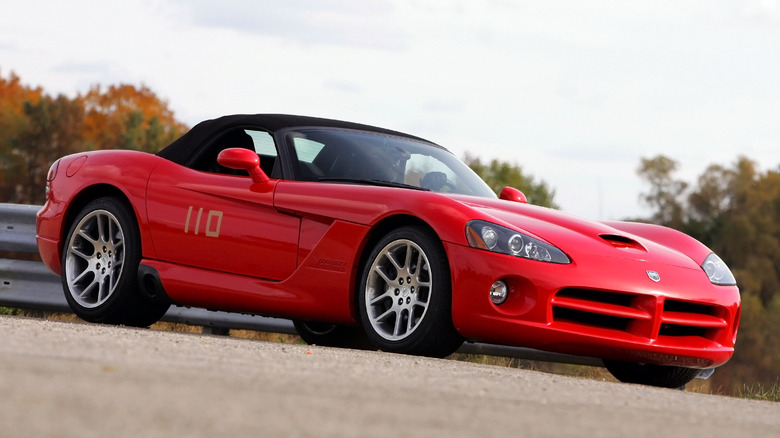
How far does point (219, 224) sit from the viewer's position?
7320mm

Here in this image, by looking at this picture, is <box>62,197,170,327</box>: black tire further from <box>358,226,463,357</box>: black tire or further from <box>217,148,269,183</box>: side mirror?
<box>358,226,463,357</box>: black tire

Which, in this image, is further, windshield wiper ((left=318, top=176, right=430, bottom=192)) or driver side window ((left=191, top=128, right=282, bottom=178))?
driver side window ((left=191, top=128, right=282, bottom=178))

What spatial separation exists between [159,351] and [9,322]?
1.75 m

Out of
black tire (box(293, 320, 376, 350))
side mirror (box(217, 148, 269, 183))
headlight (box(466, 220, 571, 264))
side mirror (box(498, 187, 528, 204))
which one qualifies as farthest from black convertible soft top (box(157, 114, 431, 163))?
headlight (box(466, 220, 571, 264))

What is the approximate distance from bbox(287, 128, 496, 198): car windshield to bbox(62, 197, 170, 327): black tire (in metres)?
1.31

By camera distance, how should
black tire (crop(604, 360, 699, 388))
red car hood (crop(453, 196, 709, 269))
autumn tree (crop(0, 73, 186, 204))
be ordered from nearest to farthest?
red car hood (crop(453, 196, 709, 269)) < black tire (crop(604, 360, 699, 388)) < autumn tree (crop(0, 73, 186, 204))

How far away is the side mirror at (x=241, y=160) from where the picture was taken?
712 cm

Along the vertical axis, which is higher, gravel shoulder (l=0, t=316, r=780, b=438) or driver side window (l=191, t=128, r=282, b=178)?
driver side window (l=191, t=128, r=282, b=178)

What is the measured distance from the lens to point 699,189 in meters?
75.5

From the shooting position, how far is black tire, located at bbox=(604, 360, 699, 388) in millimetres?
7125

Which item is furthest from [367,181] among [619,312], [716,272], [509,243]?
[716,272]

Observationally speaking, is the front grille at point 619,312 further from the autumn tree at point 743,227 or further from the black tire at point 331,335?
the autumn tree at point 743,227

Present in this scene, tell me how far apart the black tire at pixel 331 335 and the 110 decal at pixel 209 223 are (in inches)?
54.8

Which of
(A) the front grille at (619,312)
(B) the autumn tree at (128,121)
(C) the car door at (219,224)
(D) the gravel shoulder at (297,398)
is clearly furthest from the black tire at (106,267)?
(B) the autumn tree at (128,121)
